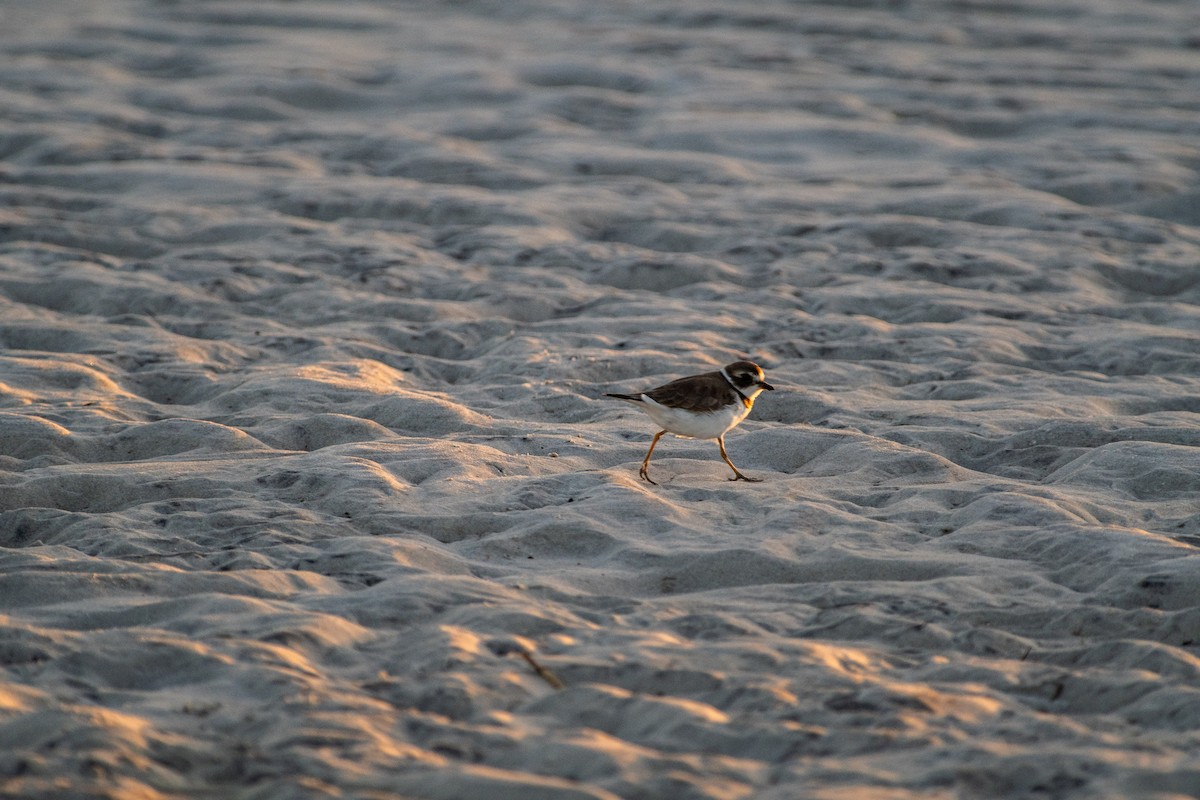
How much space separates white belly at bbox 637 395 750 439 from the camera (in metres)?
5.68

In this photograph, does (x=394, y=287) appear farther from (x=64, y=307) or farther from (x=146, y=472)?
(x=146, y=472)

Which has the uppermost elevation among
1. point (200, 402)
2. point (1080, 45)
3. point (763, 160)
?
point (1080, 45)

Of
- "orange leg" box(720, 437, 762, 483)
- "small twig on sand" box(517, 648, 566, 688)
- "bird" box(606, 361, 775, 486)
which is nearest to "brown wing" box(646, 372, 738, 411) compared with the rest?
"bird" box(606, 361, 775, 486)

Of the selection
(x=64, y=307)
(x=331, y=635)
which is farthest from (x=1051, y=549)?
(x=64, y=307)

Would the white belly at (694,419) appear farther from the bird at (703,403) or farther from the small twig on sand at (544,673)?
the small twig on sand at (544,673)

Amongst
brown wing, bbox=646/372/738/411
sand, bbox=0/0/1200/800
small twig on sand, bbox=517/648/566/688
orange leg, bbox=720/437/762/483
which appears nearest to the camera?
sand, bbox=0/0/1200/800

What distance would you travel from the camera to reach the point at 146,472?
5504 millimetres

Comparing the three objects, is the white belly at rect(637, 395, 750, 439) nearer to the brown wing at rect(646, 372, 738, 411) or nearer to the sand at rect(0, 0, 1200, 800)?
the brown wing at rect(646, 372, 738, 411)

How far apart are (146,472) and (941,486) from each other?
3.47 m

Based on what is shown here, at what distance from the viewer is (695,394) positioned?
564cm

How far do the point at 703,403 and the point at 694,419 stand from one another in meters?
0.08

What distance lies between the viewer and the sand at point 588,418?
3.74 meters

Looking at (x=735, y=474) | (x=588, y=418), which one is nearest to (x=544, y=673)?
(x=735, y=474)

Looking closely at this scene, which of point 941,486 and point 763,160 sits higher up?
point 763,160
